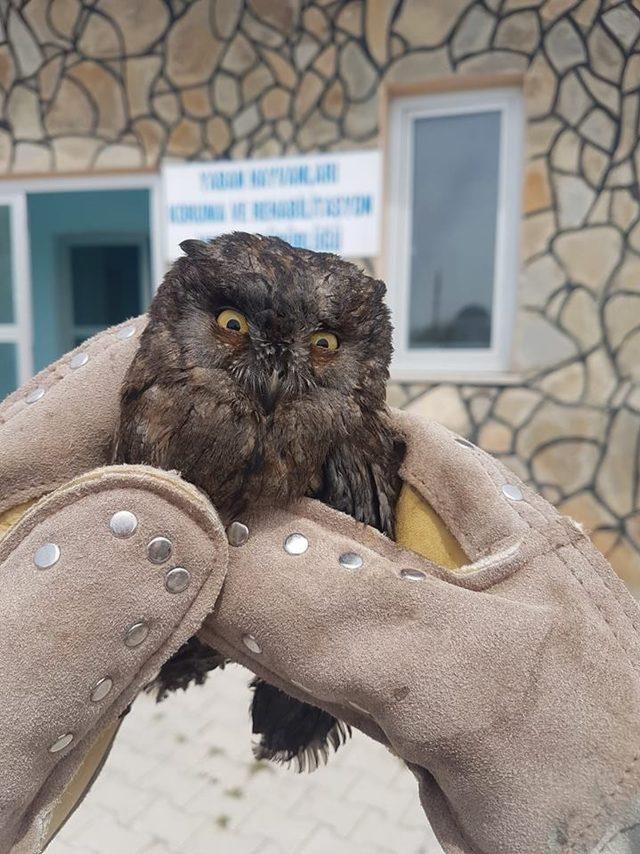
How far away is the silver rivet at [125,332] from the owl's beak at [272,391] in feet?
0.77

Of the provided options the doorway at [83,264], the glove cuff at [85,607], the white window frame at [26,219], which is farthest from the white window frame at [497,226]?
the glove cuff at [85,607]

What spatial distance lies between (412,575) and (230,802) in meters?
1.29

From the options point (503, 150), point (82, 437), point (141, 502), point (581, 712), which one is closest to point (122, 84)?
point (503, 150)

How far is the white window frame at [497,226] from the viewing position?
93.3 inches

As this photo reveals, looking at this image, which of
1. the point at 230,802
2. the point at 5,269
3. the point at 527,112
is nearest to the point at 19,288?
the point at 5,269

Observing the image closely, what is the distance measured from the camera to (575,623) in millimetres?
518

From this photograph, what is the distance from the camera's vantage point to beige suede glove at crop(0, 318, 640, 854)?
18.7 inches

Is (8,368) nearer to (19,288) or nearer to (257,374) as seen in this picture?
(19,288)

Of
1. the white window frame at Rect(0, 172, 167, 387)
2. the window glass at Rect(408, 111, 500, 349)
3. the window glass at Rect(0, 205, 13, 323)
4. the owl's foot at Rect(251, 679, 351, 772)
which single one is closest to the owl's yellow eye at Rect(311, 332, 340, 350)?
the owl's foot at Rect(251, 679, 351, 772)

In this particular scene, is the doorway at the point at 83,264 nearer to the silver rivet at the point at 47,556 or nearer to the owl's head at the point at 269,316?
the owl's head at the point at 269,316

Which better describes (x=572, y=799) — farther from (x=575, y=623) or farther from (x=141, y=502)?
(x=141, y=502)

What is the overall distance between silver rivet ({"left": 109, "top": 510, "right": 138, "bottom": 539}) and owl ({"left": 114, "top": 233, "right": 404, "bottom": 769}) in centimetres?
9

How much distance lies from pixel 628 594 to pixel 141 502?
17.0 inches

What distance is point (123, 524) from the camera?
49 centimetres
